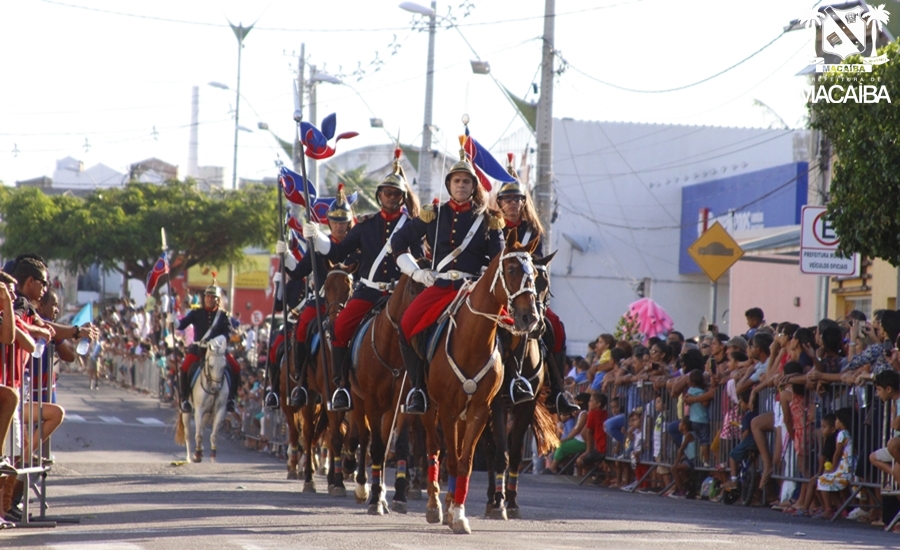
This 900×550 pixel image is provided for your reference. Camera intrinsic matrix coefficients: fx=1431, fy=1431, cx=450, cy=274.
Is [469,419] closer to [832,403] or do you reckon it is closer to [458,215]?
[458,215]

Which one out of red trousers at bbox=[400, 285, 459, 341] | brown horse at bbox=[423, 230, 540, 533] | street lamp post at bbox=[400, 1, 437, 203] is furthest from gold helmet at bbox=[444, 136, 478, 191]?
street lamp post at bbox=[400, 1, 437, 203]

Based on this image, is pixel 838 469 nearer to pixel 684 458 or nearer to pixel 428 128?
pixel 684 458

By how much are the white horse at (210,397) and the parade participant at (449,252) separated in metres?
11.1

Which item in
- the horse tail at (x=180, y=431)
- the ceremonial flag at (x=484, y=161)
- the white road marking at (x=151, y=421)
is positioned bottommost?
the white road marking at (x=151, y=421)

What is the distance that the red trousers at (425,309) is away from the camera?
456 inches

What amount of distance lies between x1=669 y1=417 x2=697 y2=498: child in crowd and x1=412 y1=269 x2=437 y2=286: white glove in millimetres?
6601

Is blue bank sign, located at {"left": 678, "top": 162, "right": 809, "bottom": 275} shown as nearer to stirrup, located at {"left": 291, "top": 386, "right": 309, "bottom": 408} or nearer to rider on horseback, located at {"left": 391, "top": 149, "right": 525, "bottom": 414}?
stirrup, located at {"left": 291, "top": 386, "right": 309, "bottom": 408}

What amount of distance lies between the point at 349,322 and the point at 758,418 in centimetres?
492

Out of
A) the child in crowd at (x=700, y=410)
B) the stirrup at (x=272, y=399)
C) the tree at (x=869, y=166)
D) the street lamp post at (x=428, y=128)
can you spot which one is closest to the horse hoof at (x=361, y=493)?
the stirrup at (x=272, y=399)

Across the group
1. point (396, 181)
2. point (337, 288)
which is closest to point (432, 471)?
point (396, 181)

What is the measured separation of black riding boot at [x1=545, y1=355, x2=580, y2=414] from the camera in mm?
13266

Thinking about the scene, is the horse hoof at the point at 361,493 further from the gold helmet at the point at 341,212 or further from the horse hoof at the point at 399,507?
the gold helmet at the point at 341,212

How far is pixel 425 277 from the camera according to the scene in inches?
461

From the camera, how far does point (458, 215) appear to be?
11.9 m
